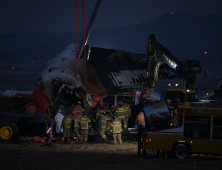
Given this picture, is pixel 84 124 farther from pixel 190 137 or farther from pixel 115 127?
pixel 190 137

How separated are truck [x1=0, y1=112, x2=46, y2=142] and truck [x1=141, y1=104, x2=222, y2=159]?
6.84 m

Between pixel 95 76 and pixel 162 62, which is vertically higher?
pixel 162 62

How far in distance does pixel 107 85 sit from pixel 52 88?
6.47 m

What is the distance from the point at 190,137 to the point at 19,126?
9121mm

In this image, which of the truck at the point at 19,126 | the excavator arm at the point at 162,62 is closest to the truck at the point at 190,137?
the truck at the point at 19,126

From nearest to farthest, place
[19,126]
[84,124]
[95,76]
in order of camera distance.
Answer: [19,126]
[84,124]
[95,76]

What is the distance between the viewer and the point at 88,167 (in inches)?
361

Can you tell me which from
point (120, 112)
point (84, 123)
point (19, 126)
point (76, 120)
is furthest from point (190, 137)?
point (19, 126)

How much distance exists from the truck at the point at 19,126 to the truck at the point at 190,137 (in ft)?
22.4

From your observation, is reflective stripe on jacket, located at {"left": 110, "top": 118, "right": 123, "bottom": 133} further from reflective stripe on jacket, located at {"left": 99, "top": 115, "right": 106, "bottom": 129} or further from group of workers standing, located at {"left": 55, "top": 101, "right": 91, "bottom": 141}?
group of workers standing, located at {"left": 55, "top": 101, "right": 91, "bottom": 141}

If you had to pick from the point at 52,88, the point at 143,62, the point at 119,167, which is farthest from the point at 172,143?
the point at 143,62

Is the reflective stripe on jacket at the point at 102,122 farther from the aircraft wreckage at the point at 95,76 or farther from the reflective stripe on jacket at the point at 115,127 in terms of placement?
the aircraft wreckage at the point at 95,76

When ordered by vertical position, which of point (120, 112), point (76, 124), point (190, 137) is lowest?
point (190, 137)

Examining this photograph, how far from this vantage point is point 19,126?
51.4 ft
